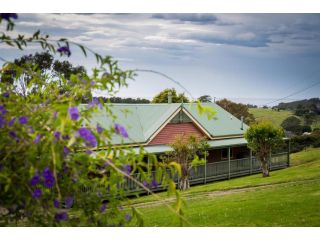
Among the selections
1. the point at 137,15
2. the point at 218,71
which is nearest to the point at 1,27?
the point at 137,15

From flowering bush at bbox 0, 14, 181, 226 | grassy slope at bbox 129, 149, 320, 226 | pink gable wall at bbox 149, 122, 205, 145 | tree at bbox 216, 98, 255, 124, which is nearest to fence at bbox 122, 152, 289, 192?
pink gable wall at bbox 149, 122, 205, 145

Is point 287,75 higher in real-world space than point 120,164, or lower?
higher

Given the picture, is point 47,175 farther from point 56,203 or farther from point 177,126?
point 177,126

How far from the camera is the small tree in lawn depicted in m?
16.9

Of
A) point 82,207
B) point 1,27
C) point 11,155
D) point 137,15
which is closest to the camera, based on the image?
point 11,155

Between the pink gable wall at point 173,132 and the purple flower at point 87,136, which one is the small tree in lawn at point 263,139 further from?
the purple flower at point 87,136

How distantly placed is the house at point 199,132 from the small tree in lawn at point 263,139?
0.48m

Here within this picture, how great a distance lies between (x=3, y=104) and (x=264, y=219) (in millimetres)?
5344

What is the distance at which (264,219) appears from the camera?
755cm

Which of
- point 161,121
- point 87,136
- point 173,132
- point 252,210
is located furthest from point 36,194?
point 173,132

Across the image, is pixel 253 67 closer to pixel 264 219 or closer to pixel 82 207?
pixel 264 219

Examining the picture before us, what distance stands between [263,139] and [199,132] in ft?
7.80

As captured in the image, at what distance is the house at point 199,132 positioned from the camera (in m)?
15.5

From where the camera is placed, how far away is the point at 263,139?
56.9 ft
